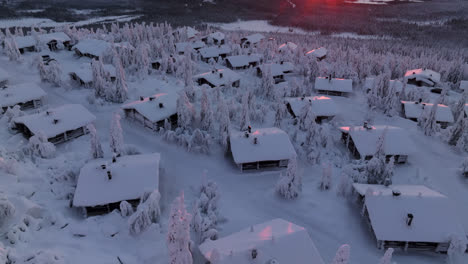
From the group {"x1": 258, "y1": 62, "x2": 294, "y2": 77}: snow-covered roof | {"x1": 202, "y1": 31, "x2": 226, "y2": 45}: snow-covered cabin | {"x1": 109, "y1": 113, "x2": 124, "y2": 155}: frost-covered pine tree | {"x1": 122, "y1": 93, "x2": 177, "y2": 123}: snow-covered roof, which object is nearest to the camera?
{"x1": 109, "y1": 113, "x2": 124, "y2": 155}: frost-covered pine tree

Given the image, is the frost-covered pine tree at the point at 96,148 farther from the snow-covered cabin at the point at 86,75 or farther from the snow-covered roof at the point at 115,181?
the snow-covered cabin at the point at 86,75

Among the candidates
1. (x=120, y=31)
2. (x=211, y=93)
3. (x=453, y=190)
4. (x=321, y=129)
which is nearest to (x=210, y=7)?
(x=120, y=31)

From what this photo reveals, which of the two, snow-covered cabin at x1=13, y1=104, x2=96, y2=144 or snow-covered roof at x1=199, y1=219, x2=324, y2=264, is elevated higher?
snow-covered cabin at x1=13, y1=104, x2=96, y2=144

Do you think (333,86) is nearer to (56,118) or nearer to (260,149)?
(260,149)

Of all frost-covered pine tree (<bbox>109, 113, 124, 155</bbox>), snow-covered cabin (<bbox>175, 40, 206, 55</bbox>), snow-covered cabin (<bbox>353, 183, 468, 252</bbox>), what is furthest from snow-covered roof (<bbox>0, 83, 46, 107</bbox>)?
snow-covered cabin (<bbox>353, 183, 468, 252</bbox>)

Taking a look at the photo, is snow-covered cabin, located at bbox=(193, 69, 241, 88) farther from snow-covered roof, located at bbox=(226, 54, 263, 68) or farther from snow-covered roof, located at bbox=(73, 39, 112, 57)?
snow-covered roof, located at bbox=(73, 39, 112, 57)

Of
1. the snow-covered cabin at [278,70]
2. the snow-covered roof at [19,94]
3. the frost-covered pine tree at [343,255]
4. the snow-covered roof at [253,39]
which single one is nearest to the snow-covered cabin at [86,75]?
the snow-covered roof at [19,94]

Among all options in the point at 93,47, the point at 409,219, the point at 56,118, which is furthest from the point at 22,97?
the point at 409,219
